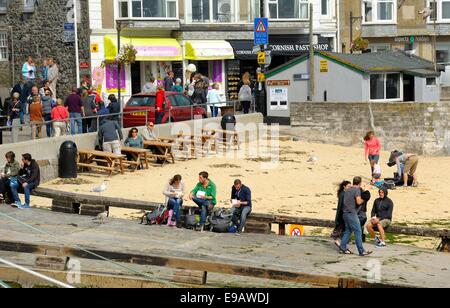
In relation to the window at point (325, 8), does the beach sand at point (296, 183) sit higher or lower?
lower

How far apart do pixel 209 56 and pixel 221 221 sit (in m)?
24.3

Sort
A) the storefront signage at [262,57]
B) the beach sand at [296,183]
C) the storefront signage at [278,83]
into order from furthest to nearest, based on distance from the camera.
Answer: the storefront signage at [278,83] < the storefront signage at [262,57] < the beach sand at [296,183]

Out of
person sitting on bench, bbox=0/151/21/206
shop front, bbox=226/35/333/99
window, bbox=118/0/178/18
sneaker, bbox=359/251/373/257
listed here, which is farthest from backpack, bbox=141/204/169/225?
shop front, bbox=226/35/333/99

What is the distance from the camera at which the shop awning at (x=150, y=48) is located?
140 ft

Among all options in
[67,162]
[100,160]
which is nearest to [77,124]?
[100,160]

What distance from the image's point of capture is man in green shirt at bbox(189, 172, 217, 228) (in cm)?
2078

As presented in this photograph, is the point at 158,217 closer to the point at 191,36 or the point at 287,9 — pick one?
the point at 191,36

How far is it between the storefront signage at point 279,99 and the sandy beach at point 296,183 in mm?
4505

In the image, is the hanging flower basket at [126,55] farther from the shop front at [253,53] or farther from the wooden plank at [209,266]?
the wooden plank at [209,266]

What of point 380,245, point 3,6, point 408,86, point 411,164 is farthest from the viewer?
point 3,6

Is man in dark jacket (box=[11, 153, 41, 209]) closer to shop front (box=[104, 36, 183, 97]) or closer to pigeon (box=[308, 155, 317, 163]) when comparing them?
pigeon (box=[308, 155, 317, 163])

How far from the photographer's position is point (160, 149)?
102 feet

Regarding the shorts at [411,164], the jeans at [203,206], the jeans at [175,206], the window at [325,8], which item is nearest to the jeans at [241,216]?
the jeans at [203,206]
